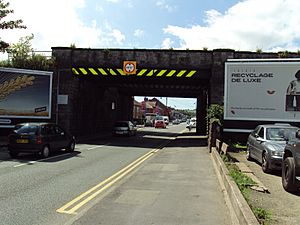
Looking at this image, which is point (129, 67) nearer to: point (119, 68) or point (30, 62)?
point (119, 68)

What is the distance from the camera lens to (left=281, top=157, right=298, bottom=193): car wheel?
820cm

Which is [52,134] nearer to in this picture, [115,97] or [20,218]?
[20,218]

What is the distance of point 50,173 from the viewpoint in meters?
11.4

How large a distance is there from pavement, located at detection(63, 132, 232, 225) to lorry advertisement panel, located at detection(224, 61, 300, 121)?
9993mm

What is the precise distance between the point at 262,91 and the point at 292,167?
13.8m

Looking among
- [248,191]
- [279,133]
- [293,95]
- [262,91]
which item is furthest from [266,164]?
[293,95]

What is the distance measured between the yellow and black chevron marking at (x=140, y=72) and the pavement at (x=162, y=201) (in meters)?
13.4

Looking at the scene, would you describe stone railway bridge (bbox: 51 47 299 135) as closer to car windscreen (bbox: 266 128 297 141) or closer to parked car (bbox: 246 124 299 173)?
parked car (bbox: 246 124 299 173)

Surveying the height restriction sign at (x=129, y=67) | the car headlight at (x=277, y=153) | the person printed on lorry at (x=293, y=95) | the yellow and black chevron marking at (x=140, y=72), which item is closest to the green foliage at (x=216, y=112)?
the person printed on lorry at (x=293, y=95)

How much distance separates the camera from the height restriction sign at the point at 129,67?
25.0 meters

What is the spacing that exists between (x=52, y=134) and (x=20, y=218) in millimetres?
10367

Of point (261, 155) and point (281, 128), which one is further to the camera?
point (281, 128)

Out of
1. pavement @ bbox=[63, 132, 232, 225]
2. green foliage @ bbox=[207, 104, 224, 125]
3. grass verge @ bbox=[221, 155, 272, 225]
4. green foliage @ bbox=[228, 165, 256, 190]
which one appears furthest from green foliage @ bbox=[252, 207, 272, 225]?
green foliage @ bbox=[207, 104, 224, 125]

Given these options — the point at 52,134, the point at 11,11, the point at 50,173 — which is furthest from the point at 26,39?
the point at 11,11
